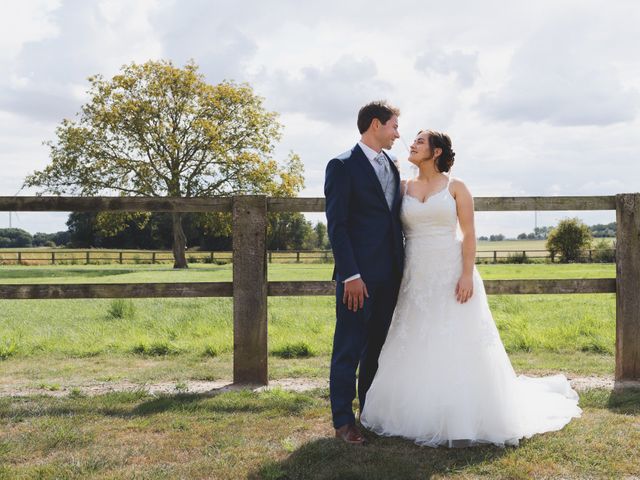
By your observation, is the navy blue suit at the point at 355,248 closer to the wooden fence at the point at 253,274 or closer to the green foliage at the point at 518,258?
the wooden fence at the point at 253,274

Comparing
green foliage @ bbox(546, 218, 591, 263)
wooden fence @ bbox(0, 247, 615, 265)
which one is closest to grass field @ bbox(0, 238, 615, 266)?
wooden fence @ bbox(0, 247, 615, 265)

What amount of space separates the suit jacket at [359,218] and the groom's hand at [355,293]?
70 mm

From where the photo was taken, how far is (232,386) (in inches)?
214

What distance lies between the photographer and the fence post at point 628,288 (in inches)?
217

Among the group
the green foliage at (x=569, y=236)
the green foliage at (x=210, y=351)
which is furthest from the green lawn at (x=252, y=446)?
the green foliage at (x=569, y=236)

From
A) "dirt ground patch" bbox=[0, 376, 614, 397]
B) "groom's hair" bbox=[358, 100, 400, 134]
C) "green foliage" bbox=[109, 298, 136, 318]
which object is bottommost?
"dirt ground patch" bbox=[0, 376, 614, 397]

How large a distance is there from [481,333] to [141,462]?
2.24 meters

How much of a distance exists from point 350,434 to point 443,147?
1.96 m

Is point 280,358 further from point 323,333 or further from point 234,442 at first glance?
point 234,442

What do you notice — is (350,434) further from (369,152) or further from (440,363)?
(369,152)

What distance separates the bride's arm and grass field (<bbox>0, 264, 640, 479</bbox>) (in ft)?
3.23

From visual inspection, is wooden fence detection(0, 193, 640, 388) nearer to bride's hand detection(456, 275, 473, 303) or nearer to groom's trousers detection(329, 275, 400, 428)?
groom's trousers detection(329, 275, 400, 428)

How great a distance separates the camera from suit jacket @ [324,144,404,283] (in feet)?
13.0

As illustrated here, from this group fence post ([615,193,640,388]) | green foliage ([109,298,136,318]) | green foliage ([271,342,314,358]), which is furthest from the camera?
green foliage ([109,298,136,318])
